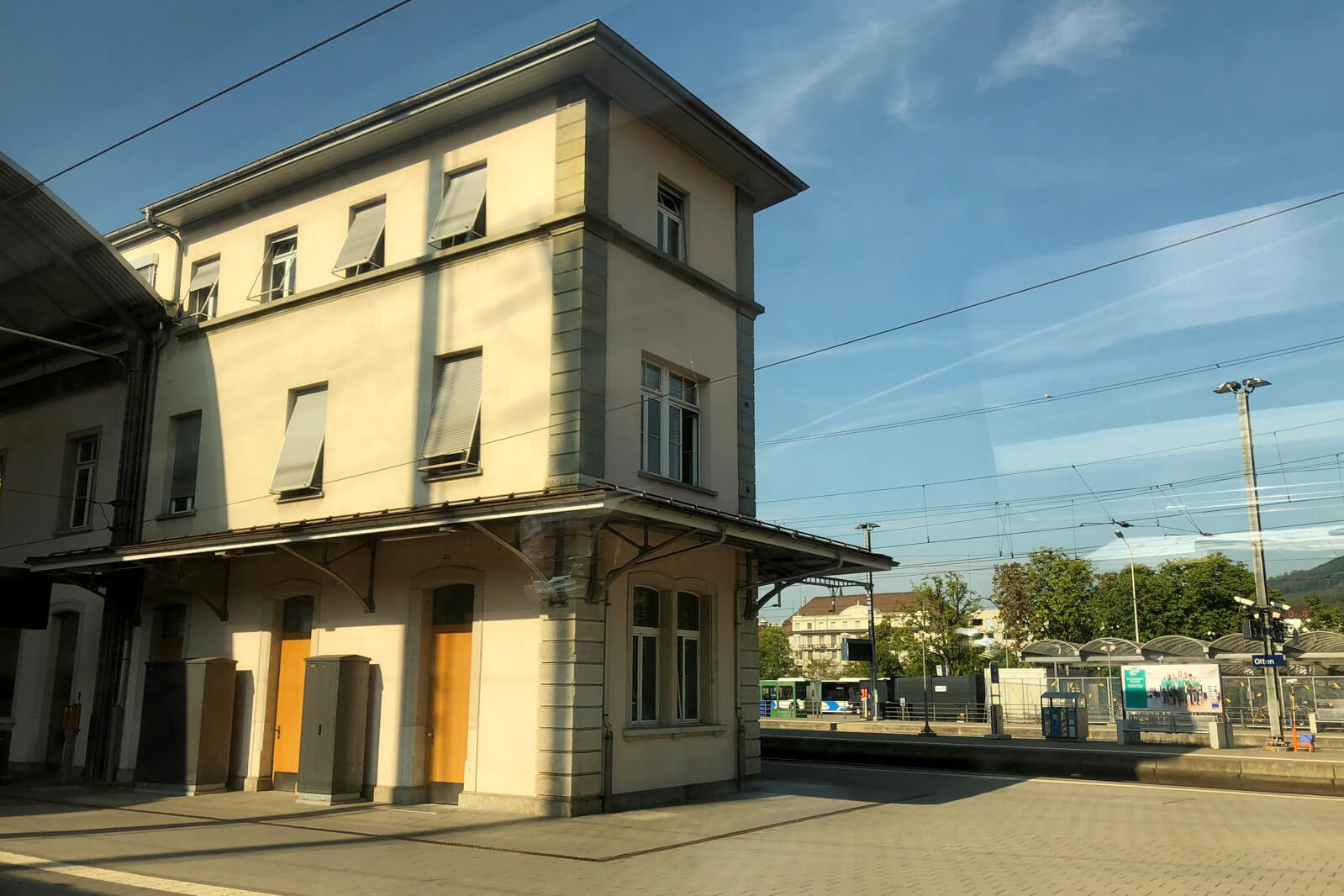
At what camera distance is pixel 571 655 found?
13.0 metres

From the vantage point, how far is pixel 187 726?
16125mm

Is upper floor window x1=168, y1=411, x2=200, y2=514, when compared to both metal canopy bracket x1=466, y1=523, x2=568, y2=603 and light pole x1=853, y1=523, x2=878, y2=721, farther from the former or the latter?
light pole x1=853, y1=523, x2=878, y2=721

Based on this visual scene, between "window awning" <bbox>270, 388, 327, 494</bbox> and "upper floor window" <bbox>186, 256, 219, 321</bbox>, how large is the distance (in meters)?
3.64

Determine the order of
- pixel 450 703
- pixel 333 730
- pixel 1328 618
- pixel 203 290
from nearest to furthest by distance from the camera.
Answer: pixel 333 730 < pixel 450 703 < pixel 203 290 < pixel 1328 618

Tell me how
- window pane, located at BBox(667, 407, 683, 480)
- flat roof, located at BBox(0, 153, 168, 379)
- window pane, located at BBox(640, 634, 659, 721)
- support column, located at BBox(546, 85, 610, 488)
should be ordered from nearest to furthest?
support column, located at BBox(546, 85, 610, 488)
window pane, located at BBox(640, 634, 659, 721)
window pane, located at BBox(667, 407, 683, 480)
flat roof, located at BBox(0, 153, 168, 379)

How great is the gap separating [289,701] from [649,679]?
597 centimetres

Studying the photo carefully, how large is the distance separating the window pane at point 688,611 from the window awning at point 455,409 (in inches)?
155

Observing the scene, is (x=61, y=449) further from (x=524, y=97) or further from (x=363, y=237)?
(x=524, y=97)

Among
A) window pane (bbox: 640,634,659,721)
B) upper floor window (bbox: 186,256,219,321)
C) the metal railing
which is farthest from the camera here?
the metal railing

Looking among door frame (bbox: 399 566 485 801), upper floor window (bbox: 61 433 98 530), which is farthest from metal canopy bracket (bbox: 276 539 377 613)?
upper floor window (bbox: 61 433 98 530)

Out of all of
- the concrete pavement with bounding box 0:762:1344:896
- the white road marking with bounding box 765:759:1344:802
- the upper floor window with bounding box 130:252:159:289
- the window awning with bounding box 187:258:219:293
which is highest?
the upper floor window with bounding box 130:252:159:289

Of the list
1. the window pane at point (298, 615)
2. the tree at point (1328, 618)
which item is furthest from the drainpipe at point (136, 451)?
the tree at point (1328, 618)

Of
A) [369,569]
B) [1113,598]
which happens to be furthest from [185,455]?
[1113,598]

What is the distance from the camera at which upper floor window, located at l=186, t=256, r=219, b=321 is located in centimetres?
1952
